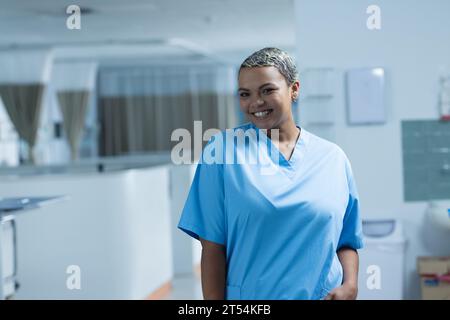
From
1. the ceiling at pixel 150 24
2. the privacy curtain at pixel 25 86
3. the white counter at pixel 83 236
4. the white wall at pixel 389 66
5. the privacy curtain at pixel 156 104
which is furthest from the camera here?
the privacy curtain at pixel 156 104

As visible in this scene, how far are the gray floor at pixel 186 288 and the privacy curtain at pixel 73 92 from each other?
379 centimetres

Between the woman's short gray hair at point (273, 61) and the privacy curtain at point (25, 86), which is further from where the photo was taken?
the privacy curtain at point (25, 86)

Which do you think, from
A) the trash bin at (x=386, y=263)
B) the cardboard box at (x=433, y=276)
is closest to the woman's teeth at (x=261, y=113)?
the trash bin at (x=386, y=263)

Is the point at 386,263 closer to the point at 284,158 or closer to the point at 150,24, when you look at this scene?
the point at 284,158

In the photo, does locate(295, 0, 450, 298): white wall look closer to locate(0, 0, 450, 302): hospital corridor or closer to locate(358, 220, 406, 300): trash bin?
locate(0, 0, 450, 302): hospital corridor

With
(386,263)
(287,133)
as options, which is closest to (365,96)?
(386,263)

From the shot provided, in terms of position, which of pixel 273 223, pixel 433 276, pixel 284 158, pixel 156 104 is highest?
pixel 156 104

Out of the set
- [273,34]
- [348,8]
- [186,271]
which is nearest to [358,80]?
[348,8]

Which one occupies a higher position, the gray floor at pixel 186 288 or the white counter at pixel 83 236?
the white counter at pixel 83 236

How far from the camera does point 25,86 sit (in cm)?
834

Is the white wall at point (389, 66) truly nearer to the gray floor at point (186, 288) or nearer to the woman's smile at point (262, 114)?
the gray floor at point (186, 288)

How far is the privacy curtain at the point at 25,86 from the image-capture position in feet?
26.9

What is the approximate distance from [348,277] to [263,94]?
0.36m
